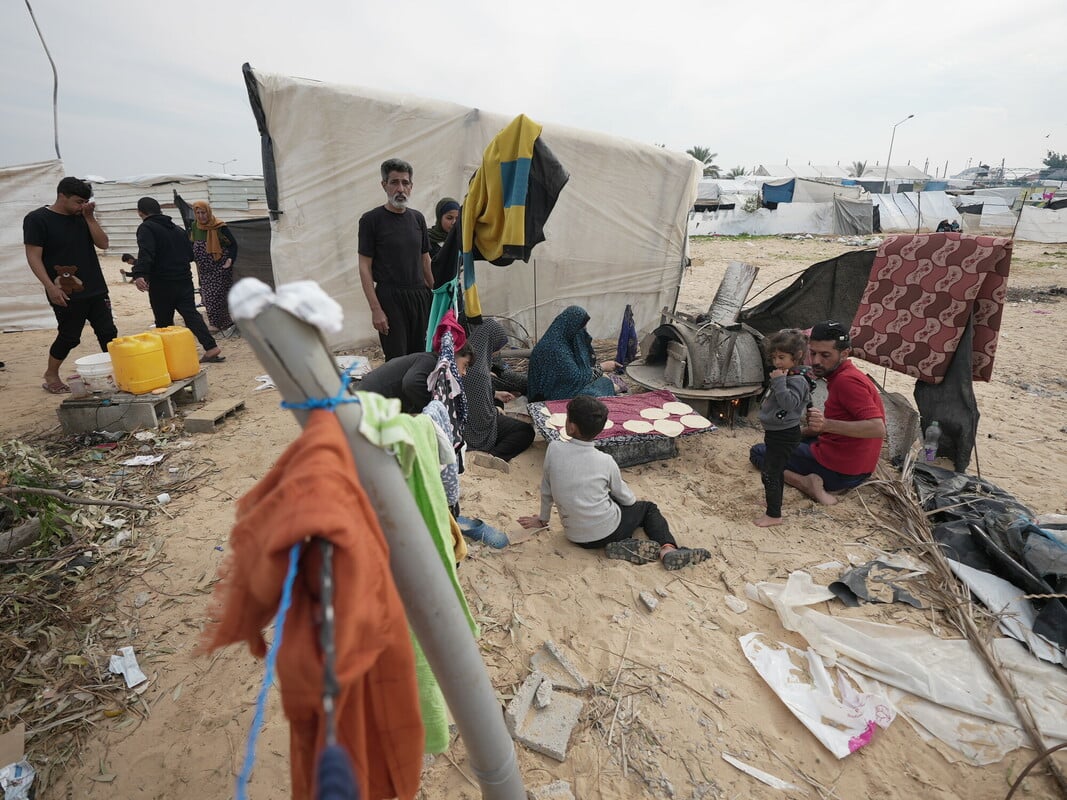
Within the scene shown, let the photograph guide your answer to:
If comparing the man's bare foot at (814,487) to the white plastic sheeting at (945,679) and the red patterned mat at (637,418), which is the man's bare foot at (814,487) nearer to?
the red patterned mat at (637,418)

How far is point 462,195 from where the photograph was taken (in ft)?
20.8

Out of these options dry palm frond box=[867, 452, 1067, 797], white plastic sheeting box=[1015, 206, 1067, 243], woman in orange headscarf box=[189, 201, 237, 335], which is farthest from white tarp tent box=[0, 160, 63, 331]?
white plastic sheeting box=[1015, 206, 1067, 243]

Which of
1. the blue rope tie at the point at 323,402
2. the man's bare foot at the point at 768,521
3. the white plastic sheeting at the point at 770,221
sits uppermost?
the white plastic sheeting at the point at 770,221

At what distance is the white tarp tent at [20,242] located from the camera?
7.25m

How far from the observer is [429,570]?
1.05 m

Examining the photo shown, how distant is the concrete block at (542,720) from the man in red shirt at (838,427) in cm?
229

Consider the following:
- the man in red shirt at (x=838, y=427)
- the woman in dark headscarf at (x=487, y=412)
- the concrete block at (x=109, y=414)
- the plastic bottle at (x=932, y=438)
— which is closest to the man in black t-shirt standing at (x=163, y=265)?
the concrete block at (x=109, y=414)

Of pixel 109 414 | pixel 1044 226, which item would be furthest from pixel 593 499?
pixel 1044 226

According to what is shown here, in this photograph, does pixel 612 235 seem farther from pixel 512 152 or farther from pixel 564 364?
pixel 512 152

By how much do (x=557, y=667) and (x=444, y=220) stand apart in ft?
14.2

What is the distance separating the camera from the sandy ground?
74.5 inches

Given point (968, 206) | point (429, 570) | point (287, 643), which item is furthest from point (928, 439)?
point (968, 206)

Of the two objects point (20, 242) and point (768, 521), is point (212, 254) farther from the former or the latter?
point (768, 521)

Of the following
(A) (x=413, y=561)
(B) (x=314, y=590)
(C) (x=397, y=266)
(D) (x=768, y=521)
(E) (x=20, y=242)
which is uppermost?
(E) (x=20, y=242)
